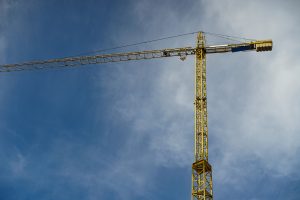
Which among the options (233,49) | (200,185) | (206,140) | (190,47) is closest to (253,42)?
(233,49)

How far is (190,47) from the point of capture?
83.3 metres

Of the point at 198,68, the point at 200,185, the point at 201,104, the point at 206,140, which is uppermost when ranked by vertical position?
the point at 198,68

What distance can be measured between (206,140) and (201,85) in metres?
10.8

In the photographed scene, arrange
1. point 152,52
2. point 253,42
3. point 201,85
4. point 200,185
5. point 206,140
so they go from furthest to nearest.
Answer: point 152,52
point 253,42
point 201,85
point 206,140
point 200,185

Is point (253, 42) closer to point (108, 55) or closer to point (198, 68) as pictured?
A: point (198, 68)

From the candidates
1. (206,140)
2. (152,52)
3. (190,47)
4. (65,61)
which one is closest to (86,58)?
(65,61)

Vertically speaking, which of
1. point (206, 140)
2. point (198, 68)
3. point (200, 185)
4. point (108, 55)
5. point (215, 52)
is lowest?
point (200, 185)

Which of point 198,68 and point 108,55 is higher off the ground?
point 108,55

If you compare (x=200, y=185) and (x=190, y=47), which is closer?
(x=200, y=185)

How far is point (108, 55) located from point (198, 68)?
2526 cm

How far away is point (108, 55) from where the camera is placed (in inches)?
→ 3750

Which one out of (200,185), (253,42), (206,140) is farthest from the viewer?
(253,42)

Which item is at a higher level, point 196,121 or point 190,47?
point 190,47

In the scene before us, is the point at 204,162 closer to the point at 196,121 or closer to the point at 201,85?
the point at 196,121
